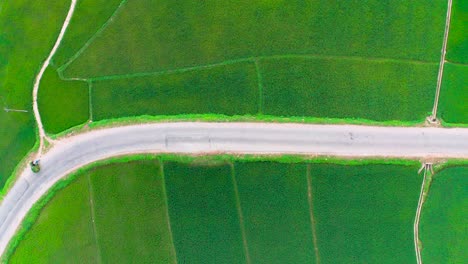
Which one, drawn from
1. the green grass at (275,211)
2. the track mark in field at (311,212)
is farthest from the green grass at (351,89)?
the track mark in field at (311,212)

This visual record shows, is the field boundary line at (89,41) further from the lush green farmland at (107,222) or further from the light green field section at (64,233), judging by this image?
the light green field section at (64,233)

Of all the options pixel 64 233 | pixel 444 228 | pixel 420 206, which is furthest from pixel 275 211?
pixel 64 233

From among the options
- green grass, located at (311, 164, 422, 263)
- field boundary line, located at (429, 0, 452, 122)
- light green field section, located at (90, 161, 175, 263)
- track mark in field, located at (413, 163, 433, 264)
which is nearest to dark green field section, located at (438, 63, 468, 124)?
field boundary line, located at (429, 0, 452, 122)

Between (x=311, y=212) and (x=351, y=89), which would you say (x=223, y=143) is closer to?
(x=311, y=212)

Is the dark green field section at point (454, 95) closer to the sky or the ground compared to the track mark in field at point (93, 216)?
closer to the sky

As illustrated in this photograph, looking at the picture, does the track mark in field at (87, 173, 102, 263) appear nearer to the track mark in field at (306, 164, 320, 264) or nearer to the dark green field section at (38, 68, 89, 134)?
the dark green field section at (38, 68, 89, 134)

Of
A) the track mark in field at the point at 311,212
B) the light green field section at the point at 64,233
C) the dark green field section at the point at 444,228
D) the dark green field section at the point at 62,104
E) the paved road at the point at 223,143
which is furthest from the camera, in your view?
the dark green field section at the point at 62,104

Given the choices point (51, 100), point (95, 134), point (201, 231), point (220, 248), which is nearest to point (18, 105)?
point (51, 100)

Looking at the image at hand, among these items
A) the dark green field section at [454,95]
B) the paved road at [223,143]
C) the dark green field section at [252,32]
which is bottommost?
the paved road at [223,143]
